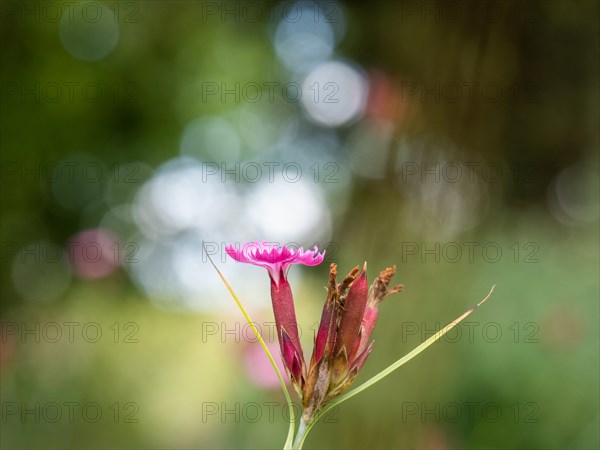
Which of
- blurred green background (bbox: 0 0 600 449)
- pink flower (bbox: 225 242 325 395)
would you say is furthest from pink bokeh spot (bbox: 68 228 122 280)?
pink flower (bbox: 225 242 325 395)

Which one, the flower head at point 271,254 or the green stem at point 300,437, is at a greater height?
the flower head at point 271,254

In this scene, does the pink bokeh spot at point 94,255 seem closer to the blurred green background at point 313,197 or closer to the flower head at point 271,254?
the blurred green background at point 313,197

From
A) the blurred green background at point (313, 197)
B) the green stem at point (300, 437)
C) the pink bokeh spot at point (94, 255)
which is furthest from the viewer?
the pink bokeh spot at point (94, 255)

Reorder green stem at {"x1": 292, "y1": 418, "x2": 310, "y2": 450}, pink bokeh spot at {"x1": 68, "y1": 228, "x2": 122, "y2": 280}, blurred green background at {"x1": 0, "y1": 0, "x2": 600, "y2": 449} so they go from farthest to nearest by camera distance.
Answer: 1. pink bokeh spot at {"x1": 68, "y1": 228, "x2": 122, "y2": 280}
2. blurred green background at {"x1": 0, "y1": 0, "x2": 600, "y2": 449}
3. green stem at {"x1": 292, "y1": 418, "x2": 310, "y2": 450}

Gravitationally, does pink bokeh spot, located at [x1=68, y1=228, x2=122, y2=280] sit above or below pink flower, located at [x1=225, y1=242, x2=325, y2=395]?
Result: below

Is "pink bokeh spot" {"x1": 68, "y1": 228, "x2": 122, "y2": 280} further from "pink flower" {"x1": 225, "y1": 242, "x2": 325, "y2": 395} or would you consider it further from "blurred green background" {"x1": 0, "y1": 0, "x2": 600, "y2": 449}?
"pink flower" {"x1": 225, "y1": 242, "x2": 325, "y2": 395}

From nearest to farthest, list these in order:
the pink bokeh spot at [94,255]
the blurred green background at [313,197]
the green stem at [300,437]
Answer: the green stem at [300,437] < the blurred green background at [313,197] < the pink bokeh spot at [94,255]

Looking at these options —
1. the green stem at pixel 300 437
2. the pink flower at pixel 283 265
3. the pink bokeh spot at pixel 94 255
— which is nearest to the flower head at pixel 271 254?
the pink flower at pixel 283 265
